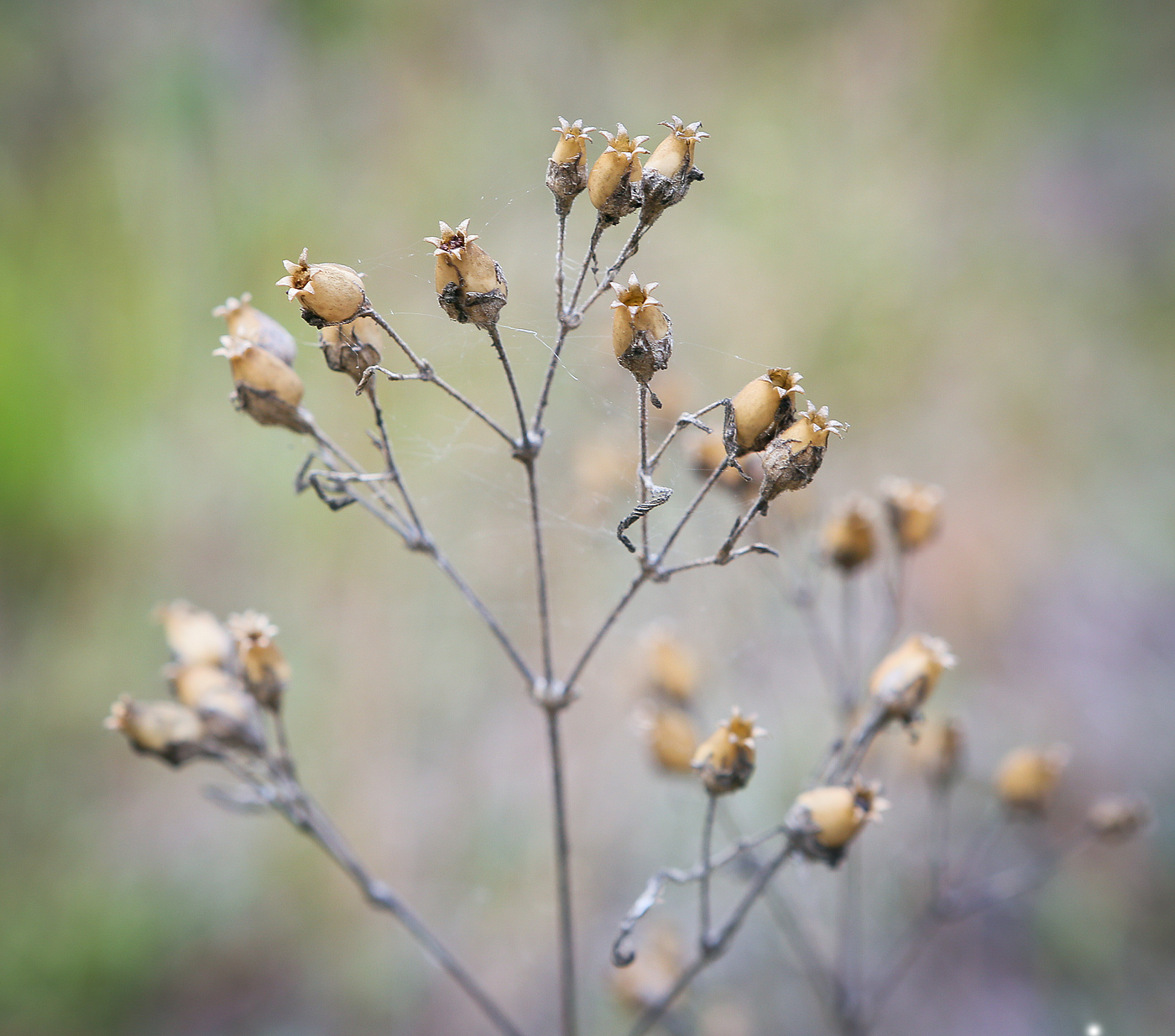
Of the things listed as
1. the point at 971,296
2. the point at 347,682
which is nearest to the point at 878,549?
the point at 347,682

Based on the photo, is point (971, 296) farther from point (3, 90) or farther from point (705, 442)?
point (3, 90)

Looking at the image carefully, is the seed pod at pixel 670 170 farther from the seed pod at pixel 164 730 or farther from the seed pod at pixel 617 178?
the seed pod at pixel 164 730

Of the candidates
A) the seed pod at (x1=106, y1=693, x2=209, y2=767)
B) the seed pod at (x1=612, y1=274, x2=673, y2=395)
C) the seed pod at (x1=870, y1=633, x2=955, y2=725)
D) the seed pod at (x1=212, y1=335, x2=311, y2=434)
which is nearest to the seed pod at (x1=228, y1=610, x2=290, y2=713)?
the seed pod at (x1=106, y1=693, x2=209, y2=767)

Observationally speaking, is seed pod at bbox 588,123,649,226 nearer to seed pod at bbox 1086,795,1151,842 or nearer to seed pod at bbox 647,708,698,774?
seed pod at bbox 647,708,698,774

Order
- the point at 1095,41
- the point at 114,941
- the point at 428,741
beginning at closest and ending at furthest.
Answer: the point at 114,941, the point at 428,741, the point at 1095,41

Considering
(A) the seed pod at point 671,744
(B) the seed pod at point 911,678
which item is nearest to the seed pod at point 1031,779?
(B) the seed pod at point 911,678

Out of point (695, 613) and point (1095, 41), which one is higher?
point (1095, 41)


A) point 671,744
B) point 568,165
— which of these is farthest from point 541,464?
Answer: point 568,165
